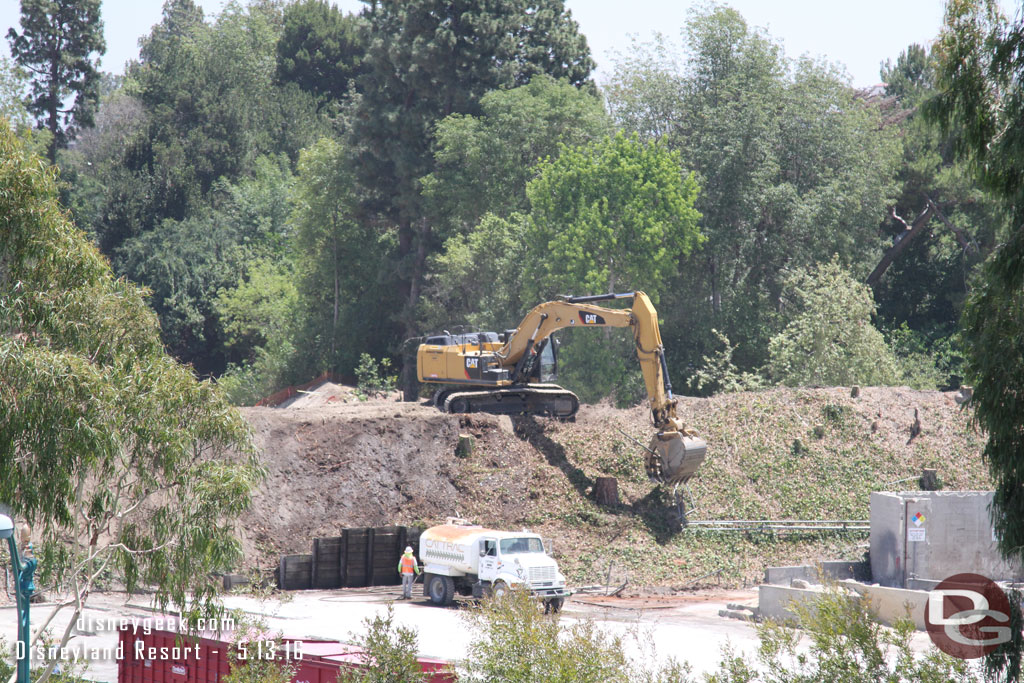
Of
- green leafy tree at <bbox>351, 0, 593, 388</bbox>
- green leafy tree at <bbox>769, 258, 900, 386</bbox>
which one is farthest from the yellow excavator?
green leafy tree at <bbox>351, 0, 593, 388</bbox>

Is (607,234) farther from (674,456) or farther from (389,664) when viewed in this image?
(389,664)

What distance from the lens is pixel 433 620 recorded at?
83.0 feet

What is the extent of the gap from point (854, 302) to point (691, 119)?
55.4 ft

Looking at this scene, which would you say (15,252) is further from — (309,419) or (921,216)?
(921,216)

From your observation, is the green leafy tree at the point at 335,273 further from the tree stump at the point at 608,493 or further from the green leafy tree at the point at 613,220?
the tree stump at the point at 608,493

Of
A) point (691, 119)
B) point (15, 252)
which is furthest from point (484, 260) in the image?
point (15, 252)

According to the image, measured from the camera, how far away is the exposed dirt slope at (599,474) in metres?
32.1

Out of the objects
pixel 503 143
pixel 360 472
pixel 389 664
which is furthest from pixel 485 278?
pixel 389 664

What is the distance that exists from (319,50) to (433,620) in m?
77.5

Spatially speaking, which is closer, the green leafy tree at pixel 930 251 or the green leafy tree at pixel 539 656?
the green leafy tree at pixel 539 656

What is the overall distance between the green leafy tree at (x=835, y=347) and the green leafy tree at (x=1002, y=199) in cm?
3561

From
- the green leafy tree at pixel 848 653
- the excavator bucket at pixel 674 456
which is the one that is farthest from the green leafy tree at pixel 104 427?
the excavator bucket at pixel 674 456

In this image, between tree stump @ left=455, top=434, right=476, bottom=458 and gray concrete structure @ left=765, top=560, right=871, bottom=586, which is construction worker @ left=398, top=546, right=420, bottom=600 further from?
gray concrete structure @ left=765, top=560, right=871, bottom=586

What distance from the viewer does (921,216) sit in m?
60.9
